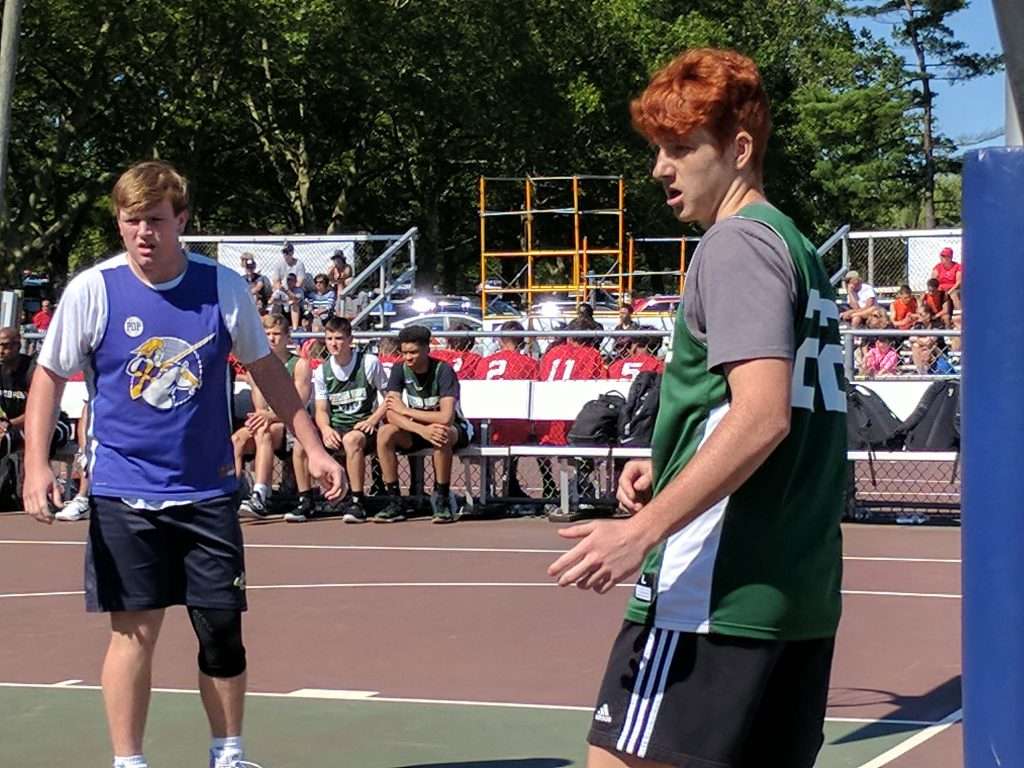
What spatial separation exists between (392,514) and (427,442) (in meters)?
0.70

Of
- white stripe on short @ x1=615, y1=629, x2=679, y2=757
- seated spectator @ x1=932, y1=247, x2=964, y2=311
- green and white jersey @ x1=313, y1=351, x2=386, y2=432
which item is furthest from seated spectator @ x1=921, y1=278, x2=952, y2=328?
white stripe on short @ x1=615, y1=629, x2=679, y2=757

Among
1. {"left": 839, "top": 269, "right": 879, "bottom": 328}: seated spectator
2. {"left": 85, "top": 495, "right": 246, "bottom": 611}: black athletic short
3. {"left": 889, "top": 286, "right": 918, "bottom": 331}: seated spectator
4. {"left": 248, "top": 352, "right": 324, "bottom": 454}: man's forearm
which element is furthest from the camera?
{"left": 839, "top": 269, "right": 879, "bottom": 328}: seated spectator

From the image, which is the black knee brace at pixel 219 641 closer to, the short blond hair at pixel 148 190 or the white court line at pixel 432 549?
the short blond hair at pixel 148 190

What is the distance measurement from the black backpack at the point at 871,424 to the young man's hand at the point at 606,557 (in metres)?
10.9

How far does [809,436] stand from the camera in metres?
3.24

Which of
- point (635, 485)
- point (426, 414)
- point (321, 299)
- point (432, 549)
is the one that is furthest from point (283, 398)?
point (321, 299)

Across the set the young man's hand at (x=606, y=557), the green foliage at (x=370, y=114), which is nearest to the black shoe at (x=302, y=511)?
the young man's hand at (x=606, y=557)

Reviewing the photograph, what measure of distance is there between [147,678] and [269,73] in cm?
4601

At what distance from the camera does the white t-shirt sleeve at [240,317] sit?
5.47 meters

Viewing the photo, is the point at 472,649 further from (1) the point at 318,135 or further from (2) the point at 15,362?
(1) the point at 318,135

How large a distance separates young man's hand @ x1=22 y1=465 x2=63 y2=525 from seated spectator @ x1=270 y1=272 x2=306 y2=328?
20.4m

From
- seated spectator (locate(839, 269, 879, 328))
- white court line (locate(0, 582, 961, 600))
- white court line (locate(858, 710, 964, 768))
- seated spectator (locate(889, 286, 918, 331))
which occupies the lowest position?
white court line (locate(858, 710, 964, 768))

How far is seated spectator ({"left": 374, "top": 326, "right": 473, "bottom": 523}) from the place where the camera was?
14.1 m

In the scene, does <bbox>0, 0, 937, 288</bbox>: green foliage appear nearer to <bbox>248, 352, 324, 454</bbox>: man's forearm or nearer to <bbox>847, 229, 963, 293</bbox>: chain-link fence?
<bbox>847, 229, 963, 293</bbox>: chain-link fence
